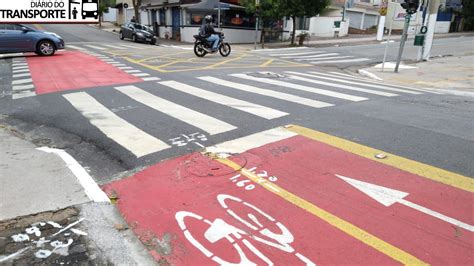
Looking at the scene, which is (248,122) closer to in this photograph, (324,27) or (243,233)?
(243,233)

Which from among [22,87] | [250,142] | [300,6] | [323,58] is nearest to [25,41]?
[22,87]

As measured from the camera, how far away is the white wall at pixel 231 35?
31.5 metres

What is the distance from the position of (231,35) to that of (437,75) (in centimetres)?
1941

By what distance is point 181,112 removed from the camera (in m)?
7.77

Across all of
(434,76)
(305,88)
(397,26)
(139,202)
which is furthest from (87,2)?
(397,26)

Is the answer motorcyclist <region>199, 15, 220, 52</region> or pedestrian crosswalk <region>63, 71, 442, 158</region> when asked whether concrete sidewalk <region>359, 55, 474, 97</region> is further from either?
motorcyclist <region>199, 15, 220, 52</region>

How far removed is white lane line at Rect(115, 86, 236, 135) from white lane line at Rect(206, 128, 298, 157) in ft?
1.93

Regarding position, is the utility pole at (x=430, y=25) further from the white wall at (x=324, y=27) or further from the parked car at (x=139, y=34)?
the white wall at (x=324, y=27)

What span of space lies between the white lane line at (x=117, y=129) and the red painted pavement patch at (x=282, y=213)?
2.43 ft

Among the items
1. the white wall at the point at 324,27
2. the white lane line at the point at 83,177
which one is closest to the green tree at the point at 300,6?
the white wall at the point at 324,27

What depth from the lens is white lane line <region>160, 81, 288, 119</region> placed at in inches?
300

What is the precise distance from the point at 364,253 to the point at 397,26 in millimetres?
50002

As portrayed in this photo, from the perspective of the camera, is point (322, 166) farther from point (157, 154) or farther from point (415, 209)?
point (157, 154)

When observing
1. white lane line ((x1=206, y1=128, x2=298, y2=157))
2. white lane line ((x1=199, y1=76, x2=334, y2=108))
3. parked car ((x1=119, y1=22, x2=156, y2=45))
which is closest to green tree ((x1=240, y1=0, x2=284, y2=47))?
parked car ((x1=119, y1=22, x2=156, y2=45))
